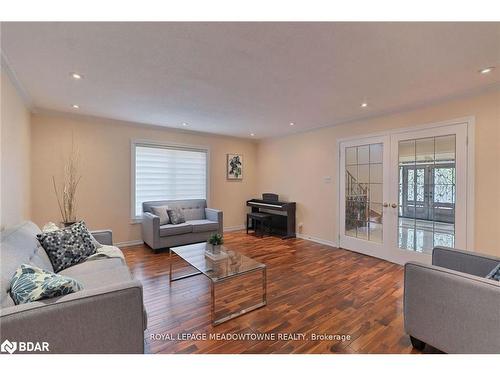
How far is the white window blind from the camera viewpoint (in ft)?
14.9

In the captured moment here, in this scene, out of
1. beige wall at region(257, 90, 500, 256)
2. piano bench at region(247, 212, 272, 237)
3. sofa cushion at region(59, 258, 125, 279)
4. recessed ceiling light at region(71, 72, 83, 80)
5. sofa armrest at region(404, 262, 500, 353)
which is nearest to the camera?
sofa armrest at region(404, 262, 500, 353)

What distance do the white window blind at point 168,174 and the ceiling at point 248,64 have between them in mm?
1254

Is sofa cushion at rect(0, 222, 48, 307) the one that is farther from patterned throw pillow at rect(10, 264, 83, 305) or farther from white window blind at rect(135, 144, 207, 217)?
white window blind at rect(135, 144, 207, 217)

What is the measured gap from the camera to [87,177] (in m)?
3.98

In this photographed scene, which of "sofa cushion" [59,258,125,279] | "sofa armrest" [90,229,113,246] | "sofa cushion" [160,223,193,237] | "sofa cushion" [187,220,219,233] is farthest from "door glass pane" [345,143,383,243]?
"sofa armrest" [90,229,113,246]

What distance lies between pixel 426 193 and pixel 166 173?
452cm

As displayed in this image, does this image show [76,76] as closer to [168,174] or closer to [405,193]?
[168,174]

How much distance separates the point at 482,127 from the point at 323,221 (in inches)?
104

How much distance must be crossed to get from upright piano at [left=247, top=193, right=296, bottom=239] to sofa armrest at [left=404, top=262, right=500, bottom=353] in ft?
11.0

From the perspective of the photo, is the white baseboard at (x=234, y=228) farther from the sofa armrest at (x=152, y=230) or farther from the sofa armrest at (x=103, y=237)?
the sofa armrest at (x=103, y=237)

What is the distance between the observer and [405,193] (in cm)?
343

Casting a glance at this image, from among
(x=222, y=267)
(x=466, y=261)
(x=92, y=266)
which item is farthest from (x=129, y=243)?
(x=466, y=261)

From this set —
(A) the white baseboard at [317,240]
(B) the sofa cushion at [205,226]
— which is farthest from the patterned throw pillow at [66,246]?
(A) the white baseboard at [317,240]
